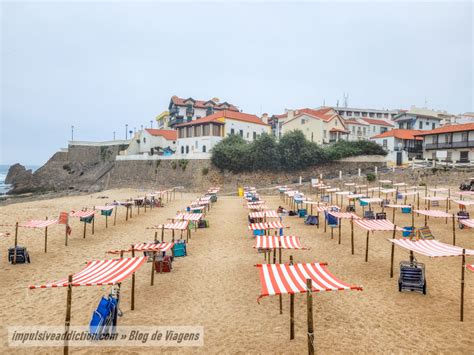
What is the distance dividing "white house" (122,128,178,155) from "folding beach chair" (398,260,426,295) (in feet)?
179

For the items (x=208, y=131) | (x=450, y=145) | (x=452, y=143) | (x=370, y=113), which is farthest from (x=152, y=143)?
(x=370, y=113)

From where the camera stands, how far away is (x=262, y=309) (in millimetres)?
8812

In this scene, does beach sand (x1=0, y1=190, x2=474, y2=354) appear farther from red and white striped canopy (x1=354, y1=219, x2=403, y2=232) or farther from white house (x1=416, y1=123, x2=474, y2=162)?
white house (x1=416, y1=123, x2=474, y2=162)

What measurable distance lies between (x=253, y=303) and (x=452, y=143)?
155 feet

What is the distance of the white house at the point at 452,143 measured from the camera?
42.5 metres

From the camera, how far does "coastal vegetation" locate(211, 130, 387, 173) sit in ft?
153

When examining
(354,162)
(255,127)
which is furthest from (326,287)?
(255,127)

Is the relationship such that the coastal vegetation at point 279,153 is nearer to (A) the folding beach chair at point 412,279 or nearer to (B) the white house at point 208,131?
(B) the white house at point 208,131

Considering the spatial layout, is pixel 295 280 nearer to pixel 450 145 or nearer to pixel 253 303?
pixel 253 303

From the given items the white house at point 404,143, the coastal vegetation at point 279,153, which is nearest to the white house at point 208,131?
the coastal vegetation at point 279,153

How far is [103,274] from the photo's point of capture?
24.8 feet

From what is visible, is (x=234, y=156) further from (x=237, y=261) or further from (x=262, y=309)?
(x=262, y=309)

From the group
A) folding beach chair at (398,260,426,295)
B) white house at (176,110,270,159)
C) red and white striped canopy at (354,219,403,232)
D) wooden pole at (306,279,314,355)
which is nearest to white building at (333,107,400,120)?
white house at (176,110,270,159)

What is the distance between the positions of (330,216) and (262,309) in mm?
10677
